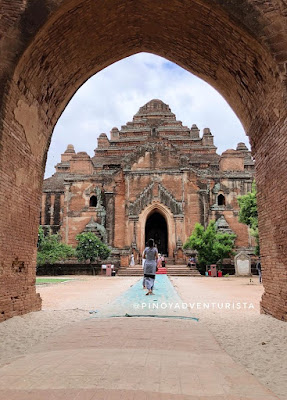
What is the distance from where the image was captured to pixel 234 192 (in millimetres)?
27547

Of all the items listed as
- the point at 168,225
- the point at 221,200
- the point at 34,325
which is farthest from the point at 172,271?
the point at 34,325

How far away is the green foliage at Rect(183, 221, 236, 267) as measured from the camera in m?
22.1

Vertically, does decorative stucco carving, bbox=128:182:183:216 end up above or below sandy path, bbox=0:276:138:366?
above

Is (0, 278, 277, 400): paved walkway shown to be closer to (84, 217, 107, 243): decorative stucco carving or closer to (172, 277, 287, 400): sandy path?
(172, 277, 287, 400): sandy path

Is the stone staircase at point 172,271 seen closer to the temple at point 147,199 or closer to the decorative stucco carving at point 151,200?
the temple at point 147,199

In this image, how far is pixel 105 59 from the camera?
820 centimetres

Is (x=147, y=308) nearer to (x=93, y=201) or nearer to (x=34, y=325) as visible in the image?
(x=34, y=325)

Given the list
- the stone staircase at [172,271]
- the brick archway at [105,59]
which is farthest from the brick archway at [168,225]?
the brick archway at [105,59]

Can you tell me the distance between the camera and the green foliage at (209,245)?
22.1 m

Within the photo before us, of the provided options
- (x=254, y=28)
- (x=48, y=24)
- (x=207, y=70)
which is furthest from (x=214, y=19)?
(x=48, y=24)

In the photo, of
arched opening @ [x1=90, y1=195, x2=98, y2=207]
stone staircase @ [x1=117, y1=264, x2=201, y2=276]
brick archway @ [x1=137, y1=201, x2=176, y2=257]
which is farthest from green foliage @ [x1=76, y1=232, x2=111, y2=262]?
arched opening @ [x1=90, y1=195, x2=98, y2=207]

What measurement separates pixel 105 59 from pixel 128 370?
684 cm

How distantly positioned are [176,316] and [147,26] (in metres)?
5.85

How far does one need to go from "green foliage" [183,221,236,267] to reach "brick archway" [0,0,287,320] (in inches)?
588
